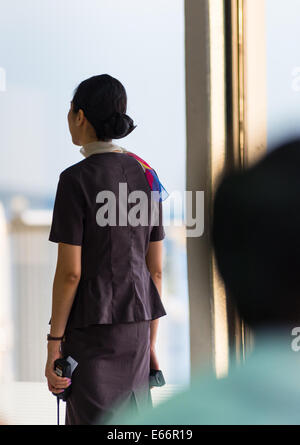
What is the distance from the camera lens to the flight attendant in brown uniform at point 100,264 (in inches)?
41.4

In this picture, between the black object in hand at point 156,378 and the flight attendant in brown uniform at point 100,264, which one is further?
the black object in hand at point 156,378

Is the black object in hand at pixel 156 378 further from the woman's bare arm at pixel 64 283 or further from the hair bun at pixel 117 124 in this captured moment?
the hair bun at pixel 117 124

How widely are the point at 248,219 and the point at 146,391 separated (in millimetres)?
797

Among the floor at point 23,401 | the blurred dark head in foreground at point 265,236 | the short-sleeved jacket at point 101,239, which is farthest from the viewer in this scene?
the floor at point 23,401

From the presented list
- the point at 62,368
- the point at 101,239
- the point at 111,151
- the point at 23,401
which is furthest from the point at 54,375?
the point at 23,401

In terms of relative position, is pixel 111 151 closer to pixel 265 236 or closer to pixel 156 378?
pixel 156 378

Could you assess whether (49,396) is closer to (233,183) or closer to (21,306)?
(21,306)

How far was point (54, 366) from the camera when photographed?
1.08 meters

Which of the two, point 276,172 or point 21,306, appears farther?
point 21,306

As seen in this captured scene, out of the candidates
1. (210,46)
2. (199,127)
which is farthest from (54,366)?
(210,46)

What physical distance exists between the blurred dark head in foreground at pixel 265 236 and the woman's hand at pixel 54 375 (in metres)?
0.75

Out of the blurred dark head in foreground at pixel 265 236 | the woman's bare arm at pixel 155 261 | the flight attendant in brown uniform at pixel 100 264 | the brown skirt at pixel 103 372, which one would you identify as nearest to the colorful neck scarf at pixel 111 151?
the flight attendant in brown uniform at pixel 100 264

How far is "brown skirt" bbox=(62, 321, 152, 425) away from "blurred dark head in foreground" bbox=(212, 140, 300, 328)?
72 cm

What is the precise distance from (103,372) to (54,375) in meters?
0.10
